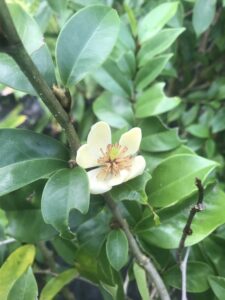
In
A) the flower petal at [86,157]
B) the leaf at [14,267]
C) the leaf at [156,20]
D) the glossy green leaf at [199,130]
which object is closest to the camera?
the flower petal at [86,157]

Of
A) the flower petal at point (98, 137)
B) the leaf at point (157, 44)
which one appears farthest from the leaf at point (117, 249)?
the leaf at point (157, 44)

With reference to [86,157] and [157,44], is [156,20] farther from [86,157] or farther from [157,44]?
[86,157]

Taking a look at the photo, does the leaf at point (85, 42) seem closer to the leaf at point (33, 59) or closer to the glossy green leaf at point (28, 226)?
the leaf at point (33, 59)

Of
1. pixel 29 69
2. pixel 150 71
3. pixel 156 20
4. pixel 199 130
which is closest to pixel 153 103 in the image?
pixel 150 71

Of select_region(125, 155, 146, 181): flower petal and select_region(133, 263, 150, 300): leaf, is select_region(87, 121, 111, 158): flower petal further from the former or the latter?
select_region(133, 263, 150, 300): leaf

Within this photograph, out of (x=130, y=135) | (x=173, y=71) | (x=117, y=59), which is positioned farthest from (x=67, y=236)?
(x=173, y=71)
